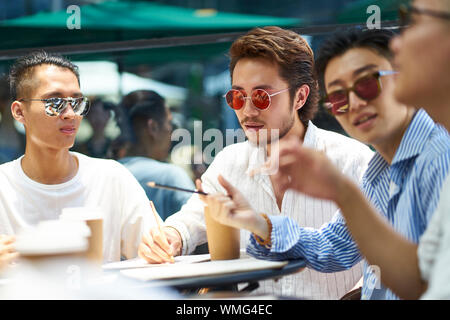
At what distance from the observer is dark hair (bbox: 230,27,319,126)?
3133 millimetres

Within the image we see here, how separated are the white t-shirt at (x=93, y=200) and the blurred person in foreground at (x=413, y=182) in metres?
1.50

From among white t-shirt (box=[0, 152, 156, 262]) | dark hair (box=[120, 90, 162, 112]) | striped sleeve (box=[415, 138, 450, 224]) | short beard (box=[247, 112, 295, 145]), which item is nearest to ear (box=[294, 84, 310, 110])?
short beard (box=[247, 112, 295, 145])

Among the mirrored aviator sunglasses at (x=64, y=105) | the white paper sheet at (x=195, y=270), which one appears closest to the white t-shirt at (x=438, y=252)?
the white paper sheet at (x=195, y=270)

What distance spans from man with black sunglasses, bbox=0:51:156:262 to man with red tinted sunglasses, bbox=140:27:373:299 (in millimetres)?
320

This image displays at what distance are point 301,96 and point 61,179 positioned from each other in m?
1.50

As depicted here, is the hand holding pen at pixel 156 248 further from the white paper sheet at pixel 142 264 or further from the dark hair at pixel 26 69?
the dark hair at pixel 26 69

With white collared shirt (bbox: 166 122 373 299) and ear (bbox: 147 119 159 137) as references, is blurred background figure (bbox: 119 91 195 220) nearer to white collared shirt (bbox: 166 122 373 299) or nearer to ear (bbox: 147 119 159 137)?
ear (bbox: 147 119 159 137)

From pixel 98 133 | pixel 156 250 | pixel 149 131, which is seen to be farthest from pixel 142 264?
pixel 98 133

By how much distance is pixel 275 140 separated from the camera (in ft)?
10.3

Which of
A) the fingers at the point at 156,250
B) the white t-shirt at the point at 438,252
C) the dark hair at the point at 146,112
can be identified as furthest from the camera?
the dark hair at the point at 146,112

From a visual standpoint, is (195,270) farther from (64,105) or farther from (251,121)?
(64,105)

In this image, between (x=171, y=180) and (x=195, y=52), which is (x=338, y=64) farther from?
(x=195, y=52)

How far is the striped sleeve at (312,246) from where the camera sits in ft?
6.59

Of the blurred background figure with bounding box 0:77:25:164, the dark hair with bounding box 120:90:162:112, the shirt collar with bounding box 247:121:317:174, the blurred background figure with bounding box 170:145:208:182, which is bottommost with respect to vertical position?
the blurred background figure with bounding box 170:145:208:182
